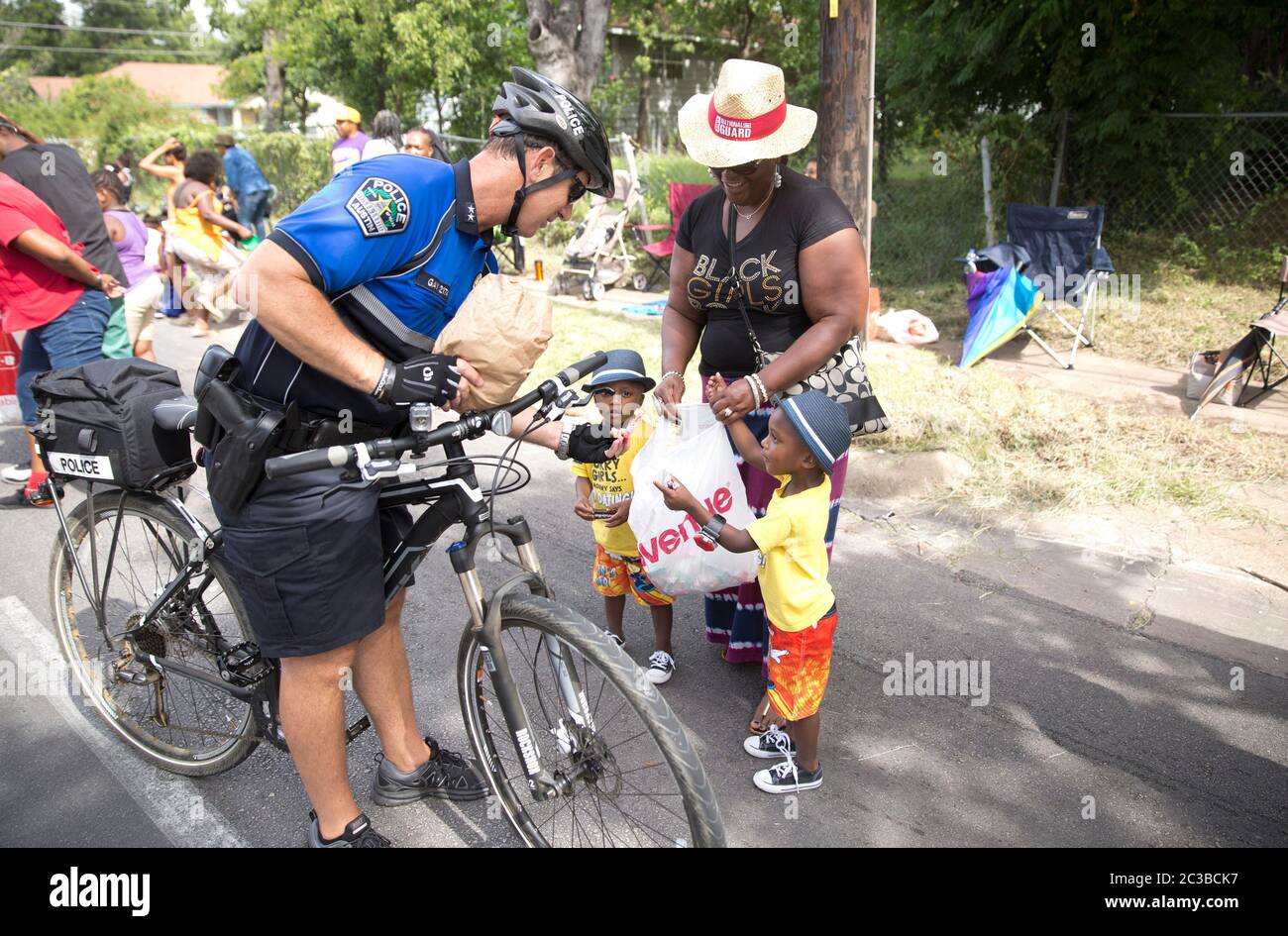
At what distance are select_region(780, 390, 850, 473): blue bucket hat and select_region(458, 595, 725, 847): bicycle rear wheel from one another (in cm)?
89

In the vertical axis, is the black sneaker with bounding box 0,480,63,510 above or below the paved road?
above

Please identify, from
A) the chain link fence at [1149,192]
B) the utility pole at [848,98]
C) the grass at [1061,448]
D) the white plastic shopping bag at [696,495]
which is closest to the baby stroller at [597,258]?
the chain link fence at [1149,192]

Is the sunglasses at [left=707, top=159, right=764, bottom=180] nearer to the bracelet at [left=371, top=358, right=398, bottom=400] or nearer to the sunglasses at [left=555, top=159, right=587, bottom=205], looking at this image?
the sunglasses at [left=555, top=159, right=587, bottom=205]

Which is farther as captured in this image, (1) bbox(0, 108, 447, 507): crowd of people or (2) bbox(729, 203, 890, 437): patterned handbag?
(1) bbox(0, 108, 447, 507): crowd of people

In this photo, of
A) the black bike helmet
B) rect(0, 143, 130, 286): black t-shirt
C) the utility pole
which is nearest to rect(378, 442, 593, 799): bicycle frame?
the black bike helmet

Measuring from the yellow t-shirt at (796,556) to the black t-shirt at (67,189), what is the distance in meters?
4.38

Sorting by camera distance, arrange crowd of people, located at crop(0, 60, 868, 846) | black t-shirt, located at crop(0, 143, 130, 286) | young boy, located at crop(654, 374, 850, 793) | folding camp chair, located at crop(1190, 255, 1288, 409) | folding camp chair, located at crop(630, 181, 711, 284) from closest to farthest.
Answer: crowd of people, located at crop(0, 60, 868, 846)
young boy, located at crop(654, 374, 850, 793)
black t-shirt, located at crop(0, 143, 130, 286)
folding camp chair, located at crop(1190, 255, 1288, 409)
folding camp chair, located at crop(630, 181, 711, 284)

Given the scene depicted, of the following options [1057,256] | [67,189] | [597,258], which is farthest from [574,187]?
[597,258]

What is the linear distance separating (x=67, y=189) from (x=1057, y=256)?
8249 mm

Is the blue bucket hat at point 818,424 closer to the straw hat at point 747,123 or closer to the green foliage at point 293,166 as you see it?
the straw hat at point 747,123

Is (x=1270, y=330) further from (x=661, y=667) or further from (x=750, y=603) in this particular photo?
(x=661, y=667)

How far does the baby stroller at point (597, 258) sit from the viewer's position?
37.6ft

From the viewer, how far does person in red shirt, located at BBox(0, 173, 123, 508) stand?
454 cm
